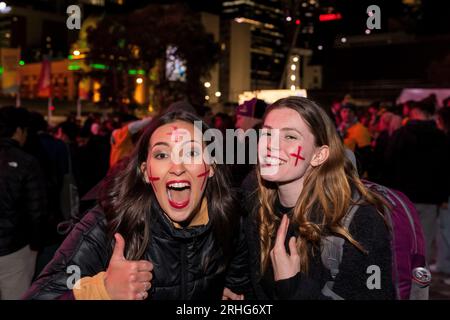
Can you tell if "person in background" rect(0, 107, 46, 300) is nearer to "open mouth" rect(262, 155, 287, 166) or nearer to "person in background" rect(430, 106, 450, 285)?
"open mouth" rect(262, 155, 287, 166)

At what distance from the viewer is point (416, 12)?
33.8 metres

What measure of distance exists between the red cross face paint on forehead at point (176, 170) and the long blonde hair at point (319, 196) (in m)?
0.45

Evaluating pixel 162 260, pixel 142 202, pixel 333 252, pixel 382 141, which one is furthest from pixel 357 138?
pixel 162 260

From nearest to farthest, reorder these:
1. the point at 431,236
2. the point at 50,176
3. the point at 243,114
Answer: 1. the point at 50,176
2. the point at 243,114
3. the point at 431,236

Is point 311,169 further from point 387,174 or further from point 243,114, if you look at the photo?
point 387,174

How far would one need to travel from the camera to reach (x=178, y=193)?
2.47m

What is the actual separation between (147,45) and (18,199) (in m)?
23.2

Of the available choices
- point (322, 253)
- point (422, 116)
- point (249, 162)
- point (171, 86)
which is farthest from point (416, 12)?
point (322, 253)

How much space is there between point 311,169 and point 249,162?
6.72 feet

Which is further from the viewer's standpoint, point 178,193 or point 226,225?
point 226,225

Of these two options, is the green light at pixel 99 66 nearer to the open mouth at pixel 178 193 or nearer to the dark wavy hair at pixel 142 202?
the dark wavy hair at pixel 142 202

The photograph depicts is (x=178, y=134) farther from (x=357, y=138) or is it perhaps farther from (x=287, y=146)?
(x=357, y=138)

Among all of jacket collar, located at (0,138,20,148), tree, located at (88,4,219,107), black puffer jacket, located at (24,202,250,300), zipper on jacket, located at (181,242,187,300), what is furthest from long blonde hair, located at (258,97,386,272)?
tree, located at (88,4,219,107)

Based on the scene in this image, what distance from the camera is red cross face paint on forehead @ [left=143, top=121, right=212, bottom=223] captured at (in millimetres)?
2443
